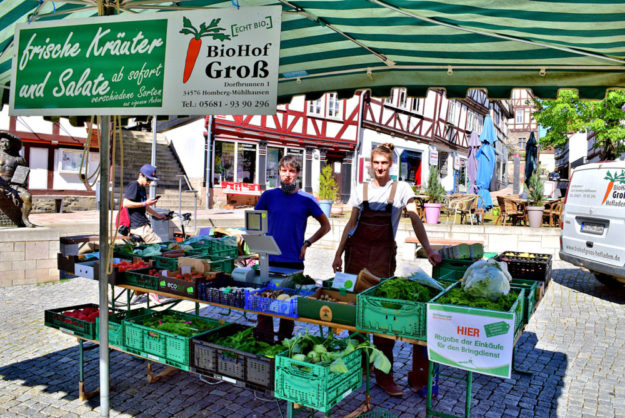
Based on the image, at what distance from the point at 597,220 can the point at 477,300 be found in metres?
5.53

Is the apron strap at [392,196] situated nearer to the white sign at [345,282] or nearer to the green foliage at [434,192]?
the white sign at [345,282]

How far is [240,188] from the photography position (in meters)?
22.1

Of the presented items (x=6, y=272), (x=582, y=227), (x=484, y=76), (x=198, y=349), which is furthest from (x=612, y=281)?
(x=6, y=272)

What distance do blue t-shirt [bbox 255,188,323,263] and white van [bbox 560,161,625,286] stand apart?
493cm

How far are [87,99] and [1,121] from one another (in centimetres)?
1955

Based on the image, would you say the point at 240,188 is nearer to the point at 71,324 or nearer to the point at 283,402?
the point at 71,324

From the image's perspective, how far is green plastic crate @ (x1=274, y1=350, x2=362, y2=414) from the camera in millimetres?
2639

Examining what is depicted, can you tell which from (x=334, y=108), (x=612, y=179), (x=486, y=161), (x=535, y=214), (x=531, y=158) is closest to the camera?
(x=612, y=179)

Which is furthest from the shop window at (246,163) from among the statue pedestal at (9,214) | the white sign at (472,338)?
the white sign at (472,338)

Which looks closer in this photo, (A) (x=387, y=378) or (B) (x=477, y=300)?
(B) (x=477, y=300)

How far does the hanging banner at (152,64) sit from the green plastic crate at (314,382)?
149 centimetres

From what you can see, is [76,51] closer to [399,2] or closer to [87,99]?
[87,99]

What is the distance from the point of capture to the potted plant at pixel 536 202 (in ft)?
38.6

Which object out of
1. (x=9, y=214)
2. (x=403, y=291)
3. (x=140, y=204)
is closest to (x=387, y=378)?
(x=403, y=291)
